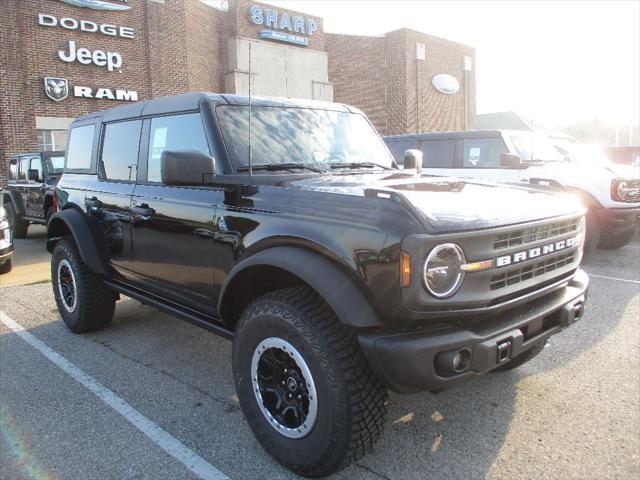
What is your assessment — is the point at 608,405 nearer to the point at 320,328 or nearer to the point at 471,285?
the point at 471,285

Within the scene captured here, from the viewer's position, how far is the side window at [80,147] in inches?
187

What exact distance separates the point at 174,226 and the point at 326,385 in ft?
5.36

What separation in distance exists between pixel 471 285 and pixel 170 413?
6.63ft

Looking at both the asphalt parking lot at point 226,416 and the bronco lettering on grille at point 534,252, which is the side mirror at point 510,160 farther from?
the bronco lettering on grille at point 534,252

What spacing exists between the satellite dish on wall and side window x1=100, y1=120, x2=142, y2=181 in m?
28.3

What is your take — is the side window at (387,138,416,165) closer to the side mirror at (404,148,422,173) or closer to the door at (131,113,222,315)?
the side mirror at (404,148,422,173)

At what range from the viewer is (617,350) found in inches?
162

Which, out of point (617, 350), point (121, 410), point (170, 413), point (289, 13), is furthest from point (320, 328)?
point (289, 13)

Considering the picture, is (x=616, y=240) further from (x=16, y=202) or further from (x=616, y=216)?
(x=16, y=202)

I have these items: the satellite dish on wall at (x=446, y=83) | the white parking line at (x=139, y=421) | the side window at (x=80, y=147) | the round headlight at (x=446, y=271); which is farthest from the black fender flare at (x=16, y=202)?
the satellite dish on wall at (x=446, y=83)

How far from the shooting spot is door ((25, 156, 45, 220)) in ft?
34.4

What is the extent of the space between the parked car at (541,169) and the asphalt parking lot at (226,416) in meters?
3.24

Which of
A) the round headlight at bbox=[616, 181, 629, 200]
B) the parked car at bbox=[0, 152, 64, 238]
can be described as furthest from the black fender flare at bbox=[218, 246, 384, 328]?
the parked car at bbox=[0, 152, 64, 238]

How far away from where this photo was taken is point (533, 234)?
2621 mm
